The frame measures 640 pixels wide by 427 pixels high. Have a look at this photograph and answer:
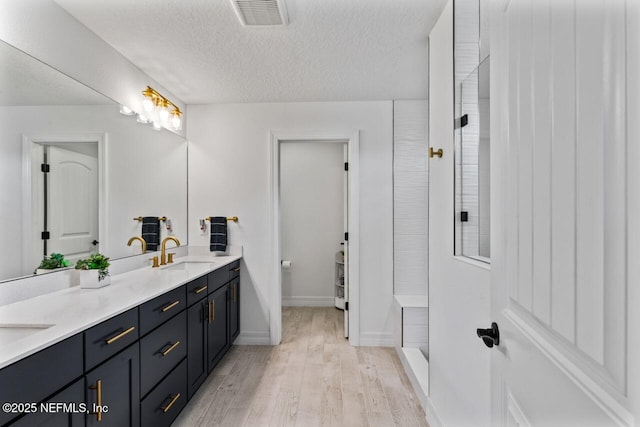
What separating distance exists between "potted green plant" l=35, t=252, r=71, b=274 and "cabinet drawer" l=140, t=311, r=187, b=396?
66 centimetres

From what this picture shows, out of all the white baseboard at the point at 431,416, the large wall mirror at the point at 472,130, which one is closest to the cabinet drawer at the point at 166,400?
the white baseboard at the point at 431,416

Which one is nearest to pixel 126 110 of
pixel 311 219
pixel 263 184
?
pixel 263 184


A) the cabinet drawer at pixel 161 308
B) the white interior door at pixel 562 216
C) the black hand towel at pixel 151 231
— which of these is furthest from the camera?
the black hand towel at pixel 151 231

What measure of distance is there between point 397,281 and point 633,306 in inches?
116

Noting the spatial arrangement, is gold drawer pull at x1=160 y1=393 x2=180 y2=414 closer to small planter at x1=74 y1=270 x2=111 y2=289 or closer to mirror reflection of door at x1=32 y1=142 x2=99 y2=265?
small planter at x1=74 y1=270 x2=111 y2=289

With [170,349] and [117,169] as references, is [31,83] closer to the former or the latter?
[117,169]

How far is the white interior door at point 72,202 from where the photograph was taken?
5.95 ft

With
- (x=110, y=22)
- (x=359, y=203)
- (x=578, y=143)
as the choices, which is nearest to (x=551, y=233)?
(x=578, y=143)

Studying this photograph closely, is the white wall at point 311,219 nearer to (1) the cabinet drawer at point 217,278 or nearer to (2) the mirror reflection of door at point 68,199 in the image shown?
(1) the cabinet drawer at point 217,278

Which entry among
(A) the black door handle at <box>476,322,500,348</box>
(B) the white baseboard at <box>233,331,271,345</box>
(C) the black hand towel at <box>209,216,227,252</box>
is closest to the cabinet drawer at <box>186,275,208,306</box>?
(C) the black hand towel at <box>209,216,227,252</box>

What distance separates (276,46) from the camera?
2.28 metres

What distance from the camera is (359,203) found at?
335 centimetres

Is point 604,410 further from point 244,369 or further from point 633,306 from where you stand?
point 244,369

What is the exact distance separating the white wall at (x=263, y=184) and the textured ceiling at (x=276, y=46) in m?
0.21
